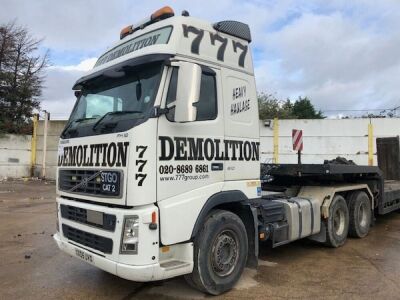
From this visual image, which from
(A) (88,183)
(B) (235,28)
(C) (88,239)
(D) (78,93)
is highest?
(B) (235,28)

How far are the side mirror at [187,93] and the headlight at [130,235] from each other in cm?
113

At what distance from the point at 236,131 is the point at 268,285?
204cm

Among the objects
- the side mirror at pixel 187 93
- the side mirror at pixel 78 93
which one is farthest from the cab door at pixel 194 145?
the side mirror at pixel 78 93

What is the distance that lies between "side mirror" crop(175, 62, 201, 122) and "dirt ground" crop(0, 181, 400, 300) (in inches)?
87.8

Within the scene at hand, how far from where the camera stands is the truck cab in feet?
14.6

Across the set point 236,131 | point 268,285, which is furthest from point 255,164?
point 268,285

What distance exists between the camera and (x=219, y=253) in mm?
5230

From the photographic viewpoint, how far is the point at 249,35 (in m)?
5.91

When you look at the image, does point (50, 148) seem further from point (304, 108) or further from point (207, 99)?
point (304, 108)

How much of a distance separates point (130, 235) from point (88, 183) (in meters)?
0.91

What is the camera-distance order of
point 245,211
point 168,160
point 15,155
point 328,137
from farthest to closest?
1. point 15,155
2. point 328,137
3. point 245,211
4. point 168,160

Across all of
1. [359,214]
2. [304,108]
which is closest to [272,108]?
[304,108]

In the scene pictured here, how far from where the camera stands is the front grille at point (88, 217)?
15.1 feet

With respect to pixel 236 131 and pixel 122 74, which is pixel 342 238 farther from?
pixel 122 74
